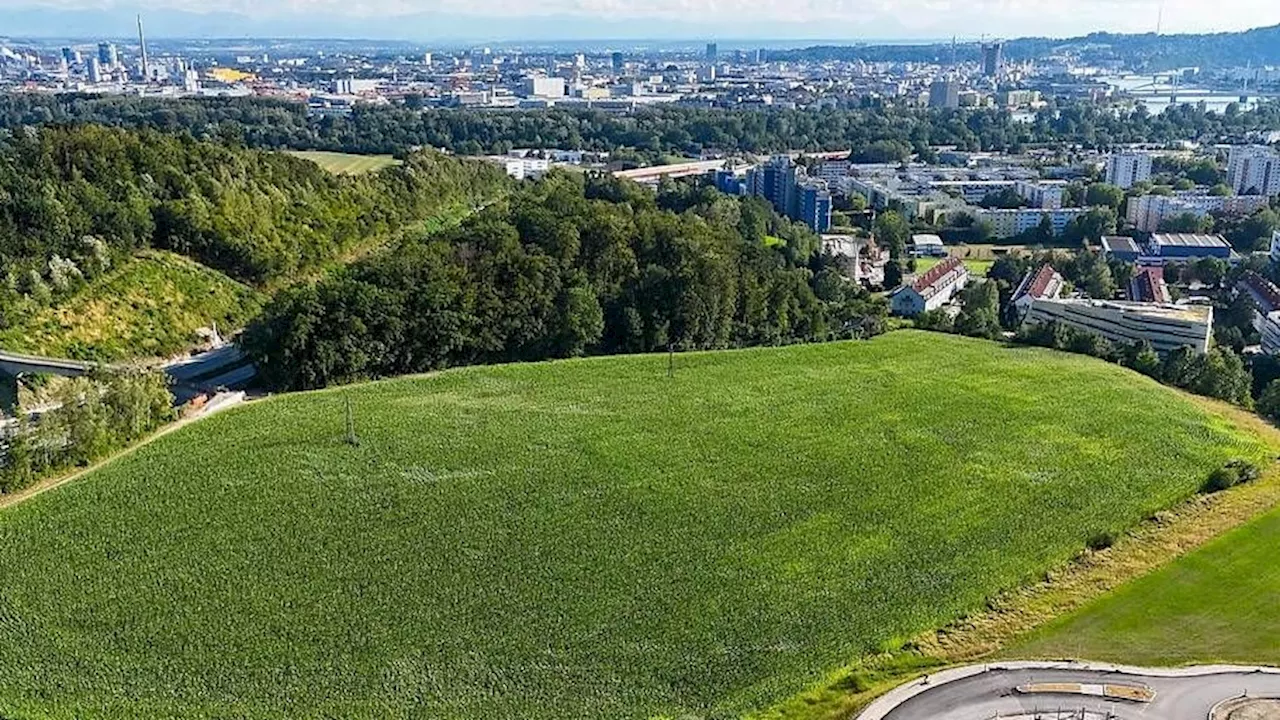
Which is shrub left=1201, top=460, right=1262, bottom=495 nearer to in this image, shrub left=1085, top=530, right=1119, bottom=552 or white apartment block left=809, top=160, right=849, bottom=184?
shrub left=1085, top=530, right=1119, bottom=552

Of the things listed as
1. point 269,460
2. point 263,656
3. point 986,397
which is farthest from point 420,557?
point 986,397

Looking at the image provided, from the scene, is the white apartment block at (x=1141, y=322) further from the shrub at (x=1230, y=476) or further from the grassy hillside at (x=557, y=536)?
the shrub at (x=1230, y=476)

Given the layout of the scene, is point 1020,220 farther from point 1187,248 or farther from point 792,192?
point 792,192

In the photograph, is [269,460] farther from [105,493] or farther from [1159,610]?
[1159,610]

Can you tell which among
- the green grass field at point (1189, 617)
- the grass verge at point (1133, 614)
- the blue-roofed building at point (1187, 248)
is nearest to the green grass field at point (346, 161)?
the blue-roofed building at point (1187, 248)

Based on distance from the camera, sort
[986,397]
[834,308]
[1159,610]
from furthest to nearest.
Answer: [834,308] < [986,397] < [1159,610]

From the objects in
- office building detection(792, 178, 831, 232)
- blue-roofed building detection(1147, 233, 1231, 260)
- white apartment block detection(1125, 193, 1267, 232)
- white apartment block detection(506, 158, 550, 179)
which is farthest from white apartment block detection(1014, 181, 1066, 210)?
white apartment block detection(506, 158, 550, 179)
